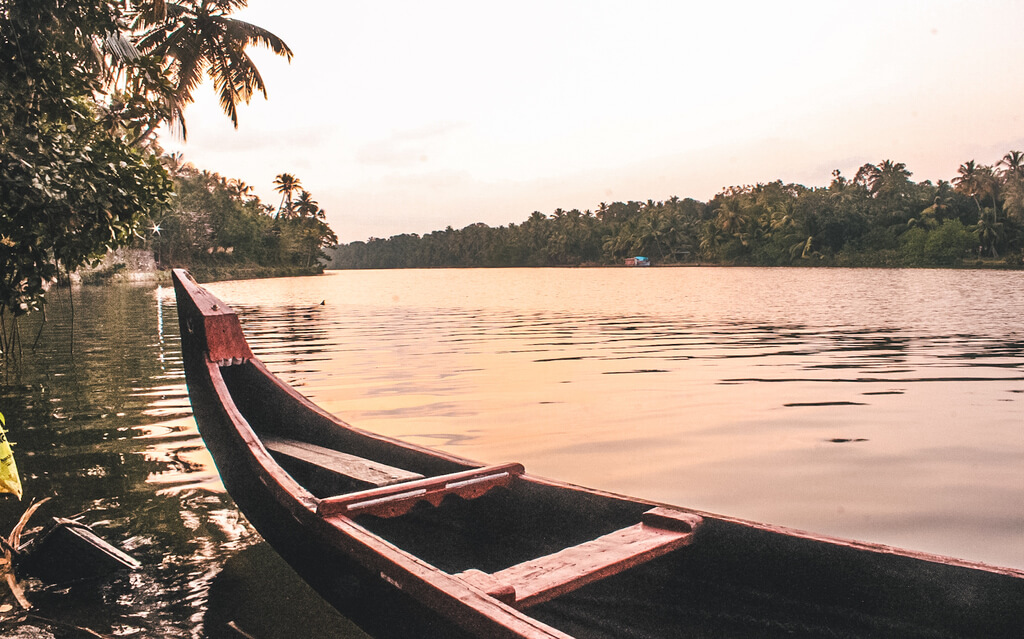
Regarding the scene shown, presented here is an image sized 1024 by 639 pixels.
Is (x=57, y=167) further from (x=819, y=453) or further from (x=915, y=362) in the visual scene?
(x=915, y=362)

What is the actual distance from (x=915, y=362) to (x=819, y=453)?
19.9ft

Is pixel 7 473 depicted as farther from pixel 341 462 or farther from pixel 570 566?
pixel 570 566

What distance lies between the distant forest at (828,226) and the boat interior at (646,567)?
6783cm

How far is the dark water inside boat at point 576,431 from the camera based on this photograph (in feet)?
13.1

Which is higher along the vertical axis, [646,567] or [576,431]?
[646,567]

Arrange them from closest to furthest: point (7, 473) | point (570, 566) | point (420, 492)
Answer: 1. point (570, 566)
2. point (7, 473)
3. point (420, 492)

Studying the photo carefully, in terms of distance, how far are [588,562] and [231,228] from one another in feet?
248

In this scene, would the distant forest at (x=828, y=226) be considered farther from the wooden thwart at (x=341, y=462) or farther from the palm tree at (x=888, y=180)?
the wooden thwart at (x=341, y=462)

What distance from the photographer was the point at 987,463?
5711 millimetres

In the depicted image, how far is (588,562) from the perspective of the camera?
2688 mm

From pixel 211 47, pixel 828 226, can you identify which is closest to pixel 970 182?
pixel 828 226

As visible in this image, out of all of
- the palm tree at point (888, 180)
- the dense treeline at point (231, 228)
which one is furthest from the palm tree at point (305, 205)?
the palm tree at point (888, 180)

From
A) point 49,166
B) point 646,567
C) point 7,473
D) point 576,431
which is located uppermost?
point 49,166

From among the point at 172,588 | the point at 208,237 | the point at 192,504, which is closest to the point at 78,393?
the point at 192,504
